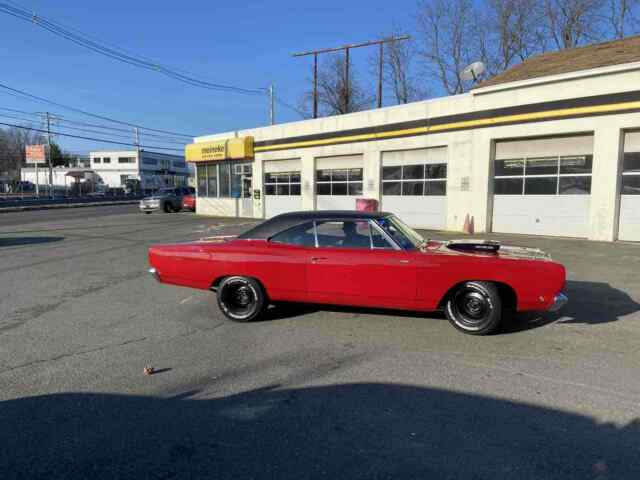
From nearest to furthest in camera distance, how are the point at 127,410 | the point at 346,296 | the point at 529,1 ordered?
the point at 127,410 < the point at 346,296 < the point at 529,1

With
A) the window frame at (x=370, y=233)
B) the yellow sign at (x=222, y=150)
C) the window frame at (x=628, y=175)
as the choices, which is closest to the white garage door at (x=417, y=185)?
the window frame at (x=628, y=175)

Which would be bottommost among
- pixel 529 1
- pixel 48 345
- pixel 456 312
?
pixel 48 345

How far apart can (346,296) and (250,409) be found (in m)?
2.21

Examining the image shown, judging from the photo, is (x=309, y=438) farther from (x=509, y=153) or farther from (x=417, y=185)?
(x=417, y=185)

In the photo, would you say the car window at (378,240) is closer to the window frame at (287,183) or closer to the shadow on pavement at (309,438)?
the shadow on pavement at (309,438)

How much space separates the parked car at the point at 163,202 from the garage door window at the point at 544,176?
2042cm

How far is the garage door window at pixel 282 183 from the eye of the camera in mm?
22344

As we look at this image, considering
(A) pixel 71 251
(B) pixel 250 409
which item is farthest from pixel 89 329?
(A) pixel 71 251

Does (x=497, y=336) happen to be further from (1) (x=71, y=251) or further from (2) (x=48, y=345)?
(1) (x=71, y=251)

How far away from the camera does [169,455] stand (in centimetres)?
277

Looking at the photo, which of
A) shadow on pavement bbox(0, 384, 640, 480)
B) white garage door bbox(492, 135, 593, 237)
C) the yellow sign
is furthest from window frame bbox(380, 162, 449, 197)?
shadow on pavement bbox(0, 384, 640, 480)

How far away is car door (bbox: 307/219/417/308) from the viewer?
5098 millimetres

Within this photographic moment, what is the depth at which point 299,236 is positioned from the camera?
5.59 metres

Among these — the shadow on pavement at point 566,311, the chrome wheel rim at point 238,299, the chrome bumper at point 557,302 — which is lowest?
the shadow on pavement at point 566,311
